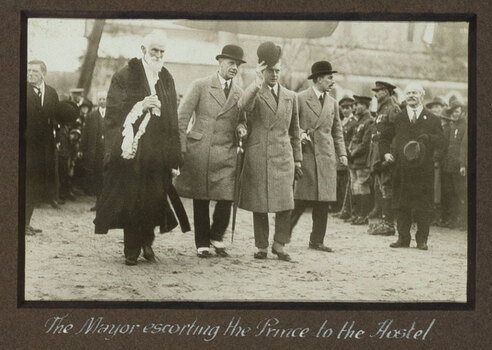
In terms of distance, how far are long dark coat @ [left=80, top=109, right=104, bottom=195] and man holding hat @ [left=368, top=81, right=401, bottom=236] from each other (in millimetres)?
1539

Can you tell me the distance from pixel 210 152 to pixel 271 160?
352 mm

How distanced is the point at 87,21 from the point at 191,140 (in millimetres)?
886

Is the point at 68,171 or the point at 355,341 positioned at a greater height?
the point at 68,171

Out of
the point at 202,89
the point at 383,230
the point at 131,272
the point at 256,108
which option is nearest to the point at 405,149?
the point at 383,230

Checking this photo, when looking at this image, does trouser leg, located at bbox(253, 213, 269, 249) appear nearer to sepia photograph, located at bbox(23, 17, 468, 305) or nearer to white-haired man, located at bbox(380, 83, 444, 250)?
sepia photograph, located at bbox(23, 17, 468, 305)

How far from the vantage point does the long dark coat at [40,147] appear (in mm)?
4332

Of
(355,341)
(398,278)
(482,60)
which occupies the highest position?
(482,60)

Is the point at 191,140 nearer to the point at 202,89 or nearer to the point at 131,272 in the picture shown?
the point at 202,89

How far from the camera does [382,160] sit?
441 centimetres

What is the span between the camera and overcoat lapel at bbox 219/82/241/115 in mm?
4367

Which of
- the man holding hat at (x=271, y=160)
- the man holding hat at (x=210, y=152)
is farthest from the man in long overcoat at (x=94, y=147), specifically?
the man holding hat at (x=271, y=160)

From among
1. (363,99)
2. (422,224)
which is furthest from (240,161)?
(422,224)

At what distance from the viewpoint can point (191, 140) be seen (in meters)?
4.37

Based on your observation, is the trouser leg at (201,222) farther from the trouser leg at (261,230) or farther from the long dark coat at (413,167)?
the long dark coat at (413,167)
